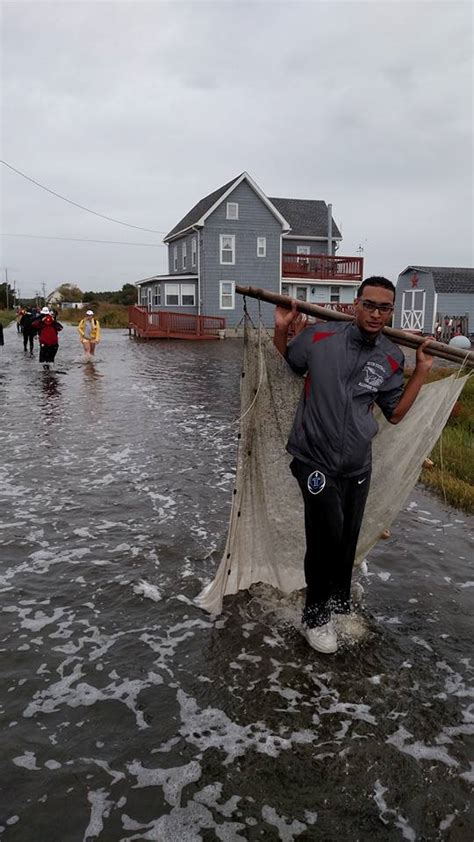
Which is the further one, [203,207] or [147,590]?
[203,207]

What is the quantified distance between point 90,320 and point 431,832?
19879mm

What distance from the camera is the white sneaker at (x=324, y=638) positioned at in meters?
4.20

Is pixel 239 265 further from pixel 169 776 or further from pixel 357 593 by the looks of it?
pixel 169 776

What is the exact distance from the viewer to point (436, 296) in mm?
37969

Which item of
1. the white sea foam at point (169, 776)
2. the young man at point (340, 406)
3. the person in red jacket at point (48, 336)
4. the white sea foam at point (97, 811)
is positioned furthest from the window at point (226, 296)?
the white sea foam at point (97, 811)

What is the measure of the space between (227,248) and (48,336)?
68.9 ft

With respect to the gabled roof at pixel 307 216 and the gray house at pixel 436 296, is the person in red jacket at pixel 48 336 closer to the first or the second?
the gray house at pixel 436 296

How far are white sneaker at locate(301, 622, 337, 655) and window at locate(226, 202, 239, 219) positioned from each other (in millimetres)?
36794

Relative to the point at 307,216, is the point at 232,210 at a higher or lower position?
lower

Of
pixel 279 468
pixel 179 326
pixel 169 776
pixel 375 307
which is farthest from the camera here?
pixel 179 326

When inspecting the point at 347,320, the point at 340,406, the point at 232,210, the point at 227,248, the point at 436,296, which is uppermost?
the point at 232,210

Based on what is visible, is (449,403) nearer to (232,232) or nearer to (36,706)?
(36,706)

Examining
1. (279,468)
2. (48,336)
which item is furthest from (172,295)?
(279,468)

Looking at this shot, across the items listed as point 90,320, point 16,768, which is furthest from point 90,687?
point 90,320
